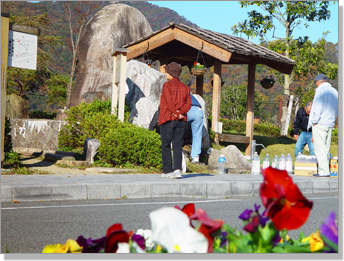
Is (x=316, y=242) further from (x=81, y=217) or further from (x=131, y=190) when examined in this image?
(x=131, y=190)

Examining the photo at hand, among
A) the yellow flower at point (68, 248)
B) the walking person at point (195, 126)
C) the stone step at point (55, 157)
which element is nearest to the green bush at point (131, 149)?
the stone step at point (55, 157)

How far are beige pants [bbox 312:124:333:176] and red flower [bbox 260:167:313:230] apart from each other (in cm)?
890

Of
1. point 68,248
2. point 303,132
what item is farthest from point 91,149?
point 68,248

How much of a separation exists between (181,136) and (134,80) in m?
6.40

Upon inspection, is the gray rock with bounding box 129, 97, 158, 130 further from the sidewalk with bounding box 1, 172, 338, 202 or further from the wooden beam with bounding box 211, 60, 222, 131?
the sidewalk with bounding box 1, 172, 338, 202

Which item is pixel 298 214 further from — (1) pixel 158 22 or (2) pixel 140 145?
(1) pixel 158 22

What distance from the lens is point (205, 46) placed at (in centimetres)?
1373

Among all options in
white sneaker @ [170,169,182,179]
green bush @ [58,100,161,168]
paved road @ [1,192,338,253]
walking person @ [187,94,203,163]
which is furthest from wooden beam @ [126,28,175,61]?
paved road @ [1,192,338,253]

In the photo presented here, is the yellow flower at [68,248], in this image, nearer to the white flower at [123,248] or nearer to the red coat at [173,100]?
the white flower at [123,248]

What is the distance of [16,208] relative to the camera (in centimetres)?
545

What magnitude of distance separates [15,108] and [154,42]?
8.97 metres

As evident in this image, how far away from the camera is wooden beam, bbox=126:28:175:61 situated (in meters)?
14.5

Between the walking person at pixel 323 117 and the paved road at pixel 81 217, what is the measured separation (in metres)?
2.95

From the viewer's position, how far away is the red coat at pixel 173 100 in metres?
8.16
